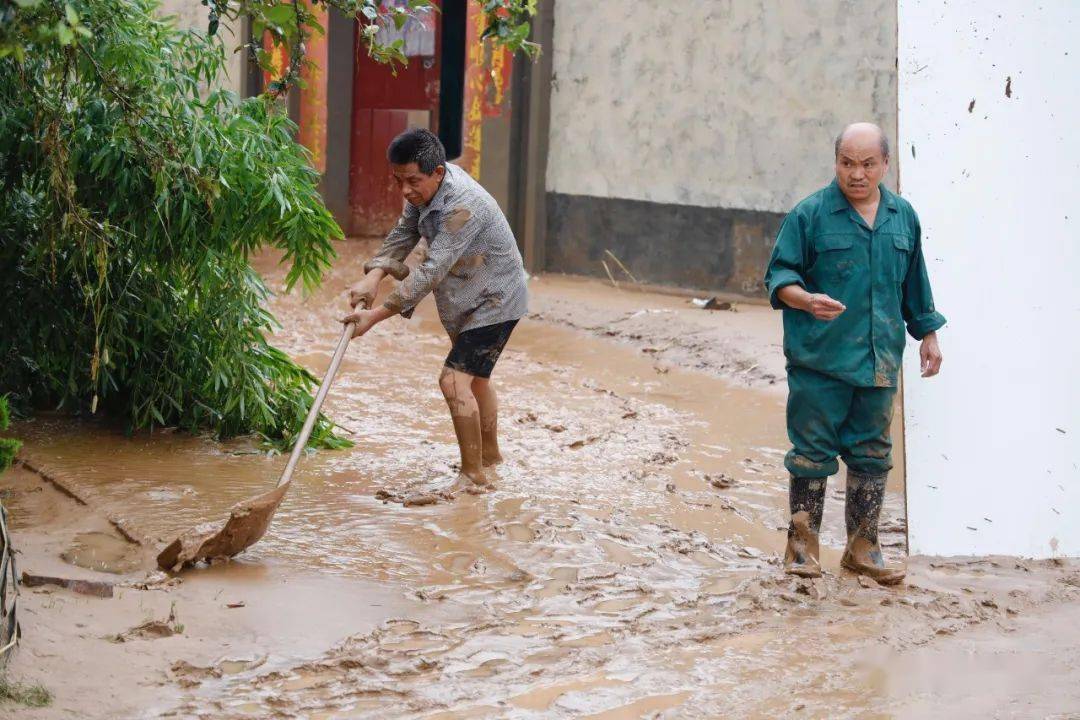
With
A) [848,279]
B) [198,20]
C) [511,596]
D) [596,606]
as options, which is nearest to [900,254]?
[848,279]

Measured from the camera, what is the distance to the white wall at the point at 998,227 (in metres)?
4.86

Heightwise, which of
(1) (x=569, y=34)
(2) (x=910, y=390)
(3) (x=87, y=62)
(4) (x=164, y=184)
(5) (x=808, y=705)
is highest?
(1) (x=569, y=34)

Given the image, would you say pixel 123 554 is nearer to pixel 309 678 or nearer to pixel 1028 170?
pixel 309 678

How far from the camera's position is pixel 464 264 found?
554cm

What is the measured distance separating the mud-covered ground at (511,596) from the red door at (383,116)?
646 centimetres

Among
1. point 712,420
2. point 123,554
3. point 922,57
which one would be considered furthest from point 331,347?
point 922,57

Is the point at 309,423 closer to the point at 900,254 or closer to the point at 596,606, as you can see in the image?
the point at 596,606

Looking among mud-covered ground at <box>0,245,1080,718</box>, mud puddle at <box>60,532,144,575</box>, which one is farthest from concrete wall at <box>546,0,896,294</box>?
mud puddle at <box>60,532,144,575</box>

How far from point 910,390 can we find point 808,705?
1.75 metres

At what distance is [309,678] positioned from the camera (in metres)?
3.49

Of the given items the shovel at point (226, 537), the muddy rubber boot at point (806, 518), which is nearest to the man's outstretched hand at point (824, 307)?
the muddy rubber boot at point (806, 518)

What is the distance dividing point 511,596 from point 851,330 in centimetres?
142

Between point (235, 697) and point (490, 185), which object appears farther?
point (490, 185)

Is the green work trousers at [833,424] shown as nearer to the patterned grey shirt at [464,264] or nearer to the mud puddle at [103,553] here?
the patterned grey shirt at [464,264]
